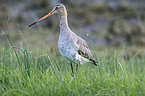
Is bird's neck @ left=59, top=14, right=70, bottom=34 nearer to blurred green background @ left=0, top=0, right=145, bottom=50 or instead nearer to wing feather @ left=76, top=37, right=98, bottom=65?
wing feather @ left=76, top=37, right=98, bottom=65

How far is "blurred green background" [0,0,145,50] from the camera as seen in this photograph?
13.5m

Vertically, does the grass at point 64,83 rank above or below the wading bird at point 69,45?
below

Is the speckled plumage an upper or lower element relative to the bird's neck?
lower

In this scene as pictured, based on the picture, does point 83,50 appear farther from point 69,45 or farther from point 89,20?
point 89,20

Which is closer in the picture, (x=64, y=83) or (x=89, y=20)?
(x=64, y=83)

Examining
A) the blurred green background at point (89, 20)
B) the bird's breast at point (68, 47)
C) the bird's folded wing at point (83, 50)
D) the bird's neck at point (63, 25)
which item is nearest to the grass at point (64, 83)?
the bird's breast at point (68, 47)


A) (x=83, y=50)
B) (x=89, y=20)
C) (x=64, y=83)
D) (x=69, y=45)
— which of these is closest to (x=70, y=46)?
(x=69, y=45)

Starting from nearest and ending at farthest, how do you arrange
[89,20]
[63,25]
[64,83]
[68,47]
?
[64,83] < [68,47] < [63,25] < [89,20]

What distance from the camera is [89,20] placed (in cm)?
1591

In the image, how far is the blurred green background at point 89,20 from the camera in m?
13.5

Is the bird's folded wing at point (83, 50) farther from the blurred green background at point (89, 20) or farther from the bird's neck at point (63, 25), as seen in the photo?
the blurred green background at point (89, 20)

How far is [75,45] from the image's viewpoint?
16.8ft

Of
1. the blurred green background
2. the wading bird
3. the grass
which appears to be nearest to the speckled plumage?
the wading bird

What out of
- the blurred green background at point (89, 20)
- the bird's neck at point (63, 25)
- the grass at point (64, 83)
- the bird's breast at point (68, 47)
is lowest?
the blurred green background at point (89, 20)
